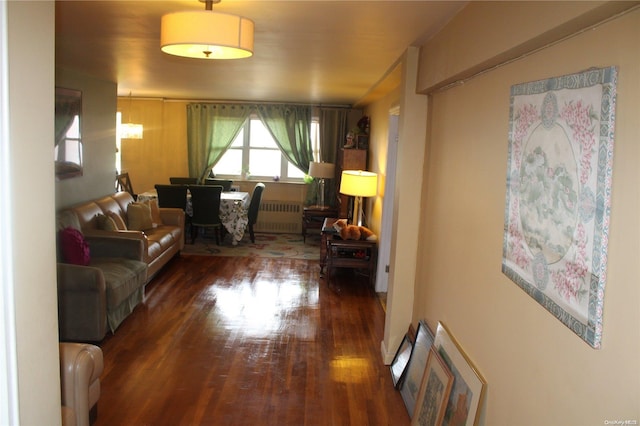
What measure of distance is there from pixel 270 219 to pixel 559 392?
8.16m

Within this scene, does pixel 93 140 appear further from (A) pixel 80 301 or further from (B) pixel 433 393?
(B) pixel 433 393

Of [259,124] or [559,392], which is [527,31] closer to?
[559,392]

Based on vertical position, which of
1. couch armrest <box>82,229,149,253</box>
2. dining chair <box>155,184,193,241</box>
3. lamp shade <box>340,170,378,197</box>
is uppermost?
lamp shade <box>340,170,378,197</box>

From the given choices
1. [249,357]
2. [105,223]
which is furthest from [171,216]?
[249,357]

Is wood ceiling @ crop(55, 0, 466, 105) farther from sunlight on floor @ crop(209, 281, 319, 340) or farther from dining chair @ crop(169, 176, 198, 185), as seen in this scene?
dining chair @ crop(169, 176, 198, 185)

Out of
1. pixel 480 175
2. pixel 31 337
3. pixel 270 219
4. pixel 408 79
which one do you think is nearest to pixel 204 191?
pixel 270 219

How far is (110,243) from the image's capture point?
17.3 ft

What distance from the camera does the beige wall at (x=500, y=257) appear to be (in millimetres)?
1380

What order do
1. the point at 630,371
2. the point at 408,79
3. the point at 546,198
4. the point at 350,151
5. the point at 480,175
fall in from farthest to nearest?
1. the point at 350,151
2. the point at 408,79
3. the point at 480,175
4. the point at 546,198
5. the point at 630,371

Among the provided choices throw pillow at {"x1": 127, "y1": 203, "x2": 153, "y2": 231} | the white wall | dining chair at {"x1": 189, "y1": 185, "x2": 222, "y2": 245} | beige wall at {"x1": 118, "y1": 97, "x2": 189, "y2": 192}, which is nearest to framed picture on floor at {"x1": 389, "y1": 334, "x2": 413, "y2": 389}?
the white wall

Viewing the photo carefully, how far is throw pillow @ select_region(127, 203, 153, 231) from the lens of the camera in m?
6.59

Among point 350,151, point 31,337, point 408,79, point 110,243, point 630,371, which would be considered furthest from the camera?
point 350,151

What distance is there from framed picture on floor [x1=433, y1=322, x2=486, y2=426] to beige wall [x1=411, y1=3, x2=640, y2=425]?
47mm

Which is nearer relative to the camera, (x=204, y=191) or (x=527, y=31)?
(x=527, y=31)
